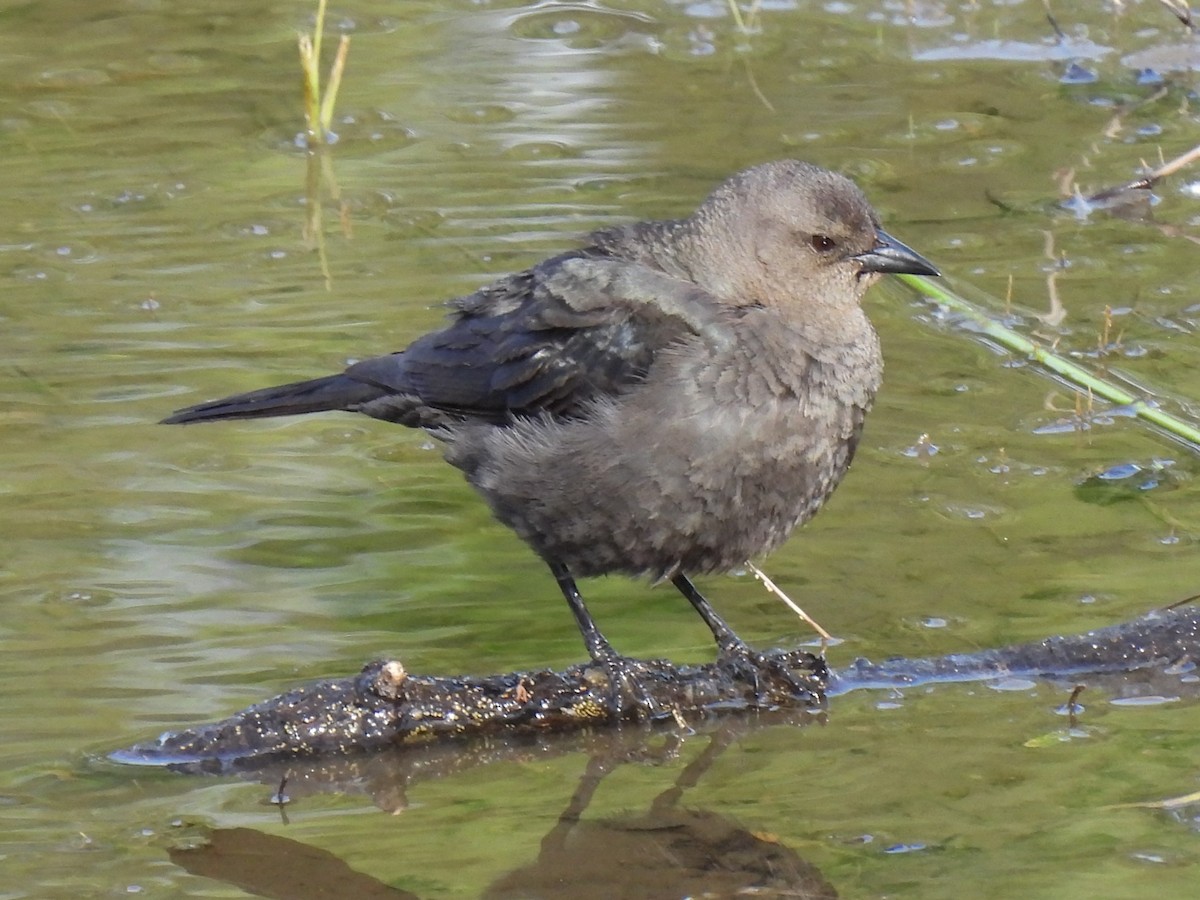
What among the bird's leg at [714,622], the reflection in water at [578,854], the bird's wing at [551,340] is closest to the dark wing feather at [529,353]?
the bird's wing at [551,340]

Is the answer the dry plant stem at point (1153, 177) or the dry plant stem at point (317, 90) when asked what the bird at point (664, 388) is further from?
the dry plant stem at point (317, 90)

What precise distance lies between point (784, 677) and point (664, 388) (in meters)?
0.74

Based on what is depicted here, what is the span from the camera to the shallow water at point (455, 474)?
409 cm

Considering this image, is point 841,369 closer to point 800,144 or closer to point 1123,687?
point 1123,687

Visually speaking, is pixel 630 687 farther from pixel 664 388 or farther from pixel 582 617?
pixel 664 388

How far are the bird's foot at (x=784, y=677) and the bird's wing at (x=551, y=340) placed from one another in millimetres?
761

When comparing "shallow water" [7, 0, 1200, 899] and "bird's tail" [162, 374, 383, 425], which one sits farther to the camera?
"bird's tail" [162, 374, 383, 425]

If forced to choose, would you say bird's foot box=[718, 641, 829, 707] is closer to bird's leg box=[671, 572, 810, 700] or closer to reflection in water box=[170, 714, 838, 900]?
bird's leg box=[671, 572, 810, 700]

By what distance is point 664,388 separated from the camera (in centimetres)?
472

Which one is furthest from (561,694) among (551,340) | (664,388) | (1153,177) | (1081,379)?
(1153,177)

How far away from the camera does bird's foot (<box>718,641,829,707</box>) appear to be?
458cm

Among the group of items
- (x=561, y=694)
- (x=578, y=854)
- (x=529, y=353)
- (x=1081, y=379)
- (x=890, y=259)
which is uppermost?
(x=890, y=259)

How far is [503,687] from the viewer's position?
171 inches

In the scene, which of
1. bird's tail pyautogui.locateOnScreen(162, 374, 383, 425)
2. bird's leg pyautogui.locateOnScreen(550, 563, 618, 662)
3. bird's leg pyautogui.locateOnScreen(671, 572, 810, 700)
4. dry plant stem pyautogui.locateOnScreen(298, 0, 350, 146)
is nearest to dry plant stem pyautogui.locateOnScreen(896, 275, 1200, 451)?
bird's leg pyautogui.locateOnScreen(671, 572, 810, 700)
